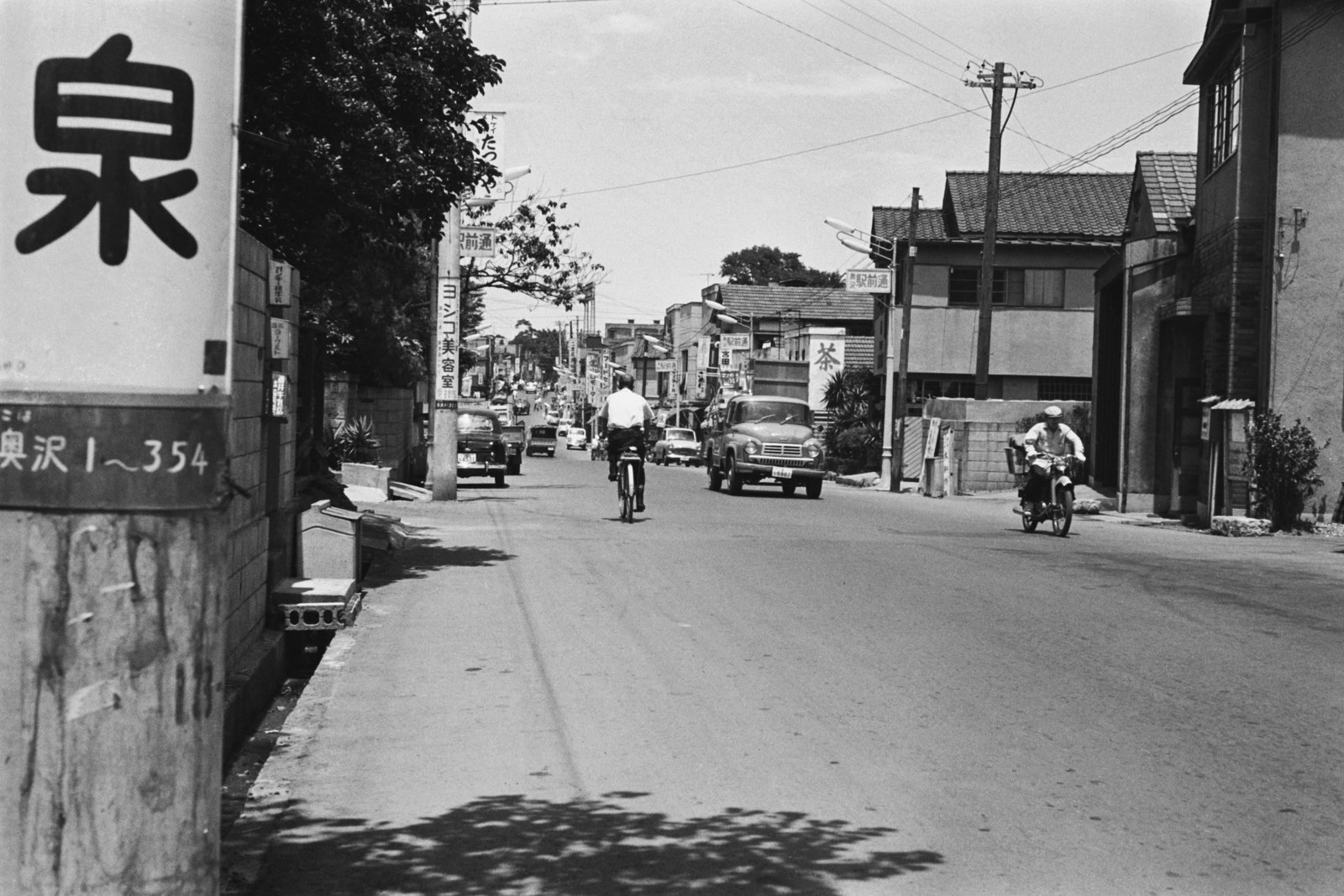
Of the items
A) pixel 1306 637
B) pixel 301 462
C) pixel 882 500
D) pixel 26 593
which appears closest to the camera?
pixel 26 593

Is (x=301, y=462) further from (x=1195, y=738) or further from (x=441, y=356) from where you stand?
(x=441, y=356)

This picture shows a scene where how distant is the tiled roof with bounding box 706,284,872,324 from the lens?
78.6 metres

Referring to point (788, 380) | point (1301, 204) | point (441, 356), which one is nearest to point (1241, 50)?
point (1301, 204)

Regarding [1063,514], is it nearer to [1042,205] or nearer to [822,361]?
[1042,205]

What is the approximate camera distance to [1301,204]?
22453 millimetres

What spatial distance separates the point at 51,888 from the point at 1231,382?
2293cm

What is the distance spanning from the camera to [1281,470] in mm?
21859

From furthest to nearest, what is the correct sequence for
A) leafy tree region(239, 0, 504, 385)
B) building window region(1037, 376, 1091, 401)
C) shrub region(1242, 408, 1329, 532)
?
building window region(1037, 376, 1091, 401) < shrub region(1242, 408, 1329, 532) < leafy tree region(239, 0, 504, 385)

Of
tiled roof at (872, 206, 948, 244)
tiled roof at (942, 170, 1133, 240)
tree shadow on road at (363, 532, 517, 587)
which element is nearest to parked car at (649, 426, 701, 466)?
tiled roof at (872, 206, 948, 244)

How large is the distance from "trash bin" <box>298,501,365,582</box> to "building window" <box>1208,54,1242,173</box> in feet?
59.9

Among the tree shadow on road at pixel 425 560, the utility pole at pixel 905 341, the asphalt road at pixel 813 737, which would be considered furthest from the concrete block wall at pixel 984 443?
the asphalt road at pixel 813 737

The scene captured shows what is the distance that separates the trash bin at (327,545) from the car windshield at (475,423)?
2444cm

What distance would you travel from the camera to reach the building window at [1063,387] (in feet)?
164

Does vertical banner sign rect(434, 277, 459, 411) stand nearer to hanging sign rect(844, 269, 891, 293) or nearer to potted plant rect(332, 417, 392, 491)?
potted plant rect(332, 417, 392, 491)
